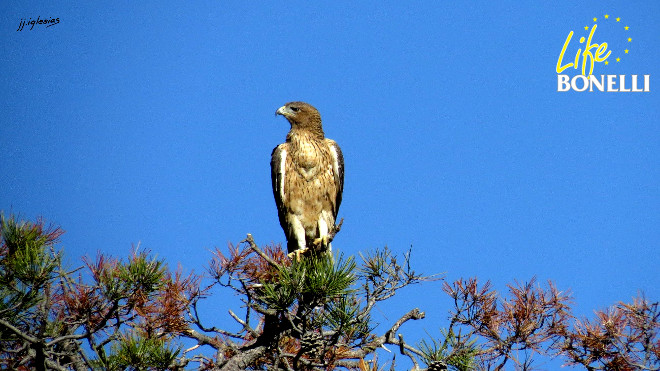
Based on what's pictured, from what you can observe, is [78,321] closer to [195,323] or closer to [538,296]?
[195,323]

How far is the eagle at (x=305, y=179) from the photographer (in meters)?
8.73

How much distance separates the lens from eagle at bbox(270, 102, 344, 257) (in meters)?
8.73

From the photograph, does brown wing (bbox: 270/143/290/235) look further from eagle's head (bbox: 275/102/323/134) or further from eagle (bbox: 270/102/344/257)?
eagle's head (bbox: 275/102/323/134)

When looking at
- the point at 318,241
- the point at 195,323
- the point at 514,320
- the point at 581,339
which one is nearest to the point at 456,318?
the point at 514,320

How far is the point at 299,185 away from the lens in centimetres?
873

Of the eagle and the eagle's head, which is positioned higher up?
the eagle's head

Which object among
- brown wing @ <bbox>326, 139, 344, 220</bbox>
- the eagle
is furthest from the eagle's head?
brown wing @ <bbox>326, 139, 344, 220</bbox>

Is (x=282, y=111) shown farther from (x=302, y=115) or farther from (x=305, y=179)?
(x=305, y=179)

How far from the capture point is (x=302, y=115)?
8.92m

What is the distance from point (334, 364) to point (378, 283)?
688 mm

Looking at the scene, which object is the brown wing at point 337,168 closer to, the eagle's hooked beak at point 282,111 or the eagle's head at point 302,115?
the eagle's head at point 302,115

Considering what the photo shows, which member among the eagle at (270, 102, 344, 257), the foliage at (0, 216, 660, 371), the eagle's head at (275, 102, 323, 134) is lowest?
the foliage at (0, 216, 660, 371)

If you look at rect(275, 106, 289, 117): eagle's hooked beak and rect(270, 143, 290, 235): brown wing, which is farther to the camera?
rect(275, 106, 289, 117): eagle's hooked beak

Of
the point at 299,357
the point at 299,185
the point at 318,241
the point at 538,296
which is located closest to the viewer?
the point at 299,357
